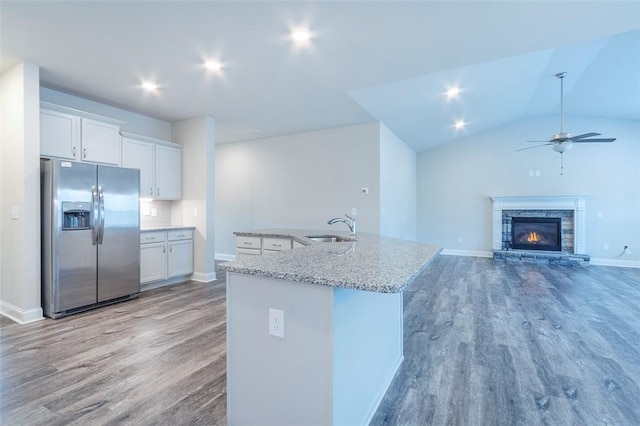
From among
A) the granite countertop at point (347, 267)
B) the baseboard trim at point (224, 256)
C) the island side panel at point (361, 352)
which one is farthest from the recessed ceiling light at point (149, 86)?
the baseboard trim at point (224, 256)

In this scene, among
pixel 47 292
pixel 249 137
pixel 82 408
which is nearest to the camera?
pixel 82 408

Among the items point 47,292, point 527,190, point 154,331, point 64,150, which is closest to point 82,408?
point 154,331

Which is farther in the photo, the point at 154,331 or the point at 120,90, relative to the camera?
the point at 120,90

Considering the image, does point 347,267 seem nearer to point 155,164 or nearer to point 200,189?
point 200,189

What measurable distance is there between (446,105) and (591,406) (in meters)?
4.20

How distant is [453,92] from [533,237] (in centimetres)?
472

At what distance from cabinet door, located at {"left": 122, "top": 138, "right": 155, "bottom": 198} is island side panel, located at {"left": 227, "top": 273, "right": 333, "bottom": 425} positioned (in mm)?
3625

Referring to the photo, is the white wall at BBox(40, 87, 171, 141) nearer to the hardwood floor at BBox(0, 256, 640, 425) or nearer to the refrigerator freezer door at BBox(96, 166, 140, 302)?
the refrigerator freezer door at BBox(96, 166, 140, 302)

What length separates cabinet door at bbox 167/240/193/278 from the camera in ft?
14.9

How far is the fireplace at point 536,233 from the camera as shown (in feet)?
22.6

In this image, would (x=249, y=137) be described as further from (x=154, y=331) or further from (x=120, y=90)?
(x=154, y=331)

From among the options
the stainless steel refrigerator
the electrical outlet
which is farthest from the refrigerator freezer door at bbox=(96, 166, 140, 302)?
the electrical outlet

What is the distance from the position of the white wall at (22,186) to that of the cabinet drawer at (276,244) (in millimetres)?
2370

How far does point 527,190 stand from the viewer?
280 inches
